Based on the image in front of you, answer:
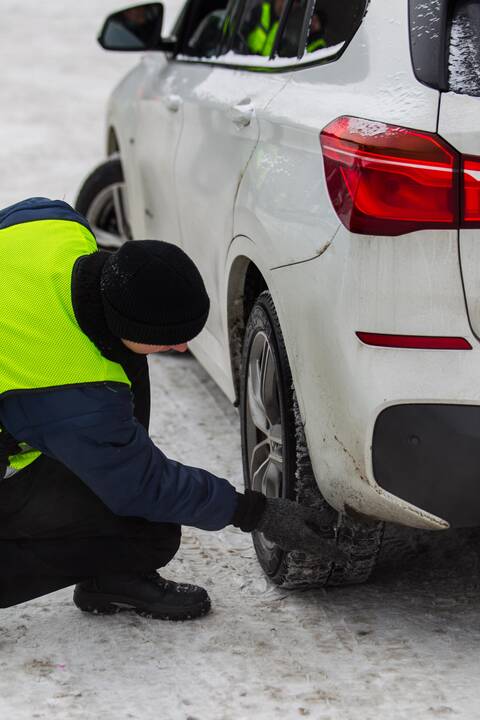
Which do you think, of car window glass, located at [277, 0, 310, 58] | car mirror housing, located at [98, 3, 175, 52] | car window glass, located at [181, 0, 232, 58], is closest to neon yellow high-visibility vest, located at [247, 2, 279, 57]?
car window glass, located at [277, 0, 310, 58]

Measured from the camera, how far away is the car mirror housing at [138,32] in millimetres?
4664

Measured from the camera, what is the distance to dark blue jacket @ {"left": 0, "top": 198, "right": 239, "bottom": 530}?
104 inches

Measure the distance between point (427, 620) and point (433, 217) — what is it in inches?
45.6

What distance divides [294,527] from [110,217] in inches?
130

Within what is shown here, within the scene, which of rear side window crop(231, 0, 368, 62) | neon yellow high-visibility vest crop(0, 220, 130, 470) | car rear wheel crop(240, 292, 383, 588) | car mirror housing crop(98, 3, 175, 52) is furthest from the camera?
car mirror housing crop(98, 3, 175, 52)

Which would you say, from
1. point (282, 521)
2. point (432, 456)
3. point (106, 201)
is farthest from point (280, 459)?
point (106, 201)

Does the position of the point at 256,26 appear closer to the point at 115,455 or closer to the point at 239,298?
the point at 239,298

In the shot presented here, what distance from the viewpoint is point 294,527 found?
9.28 ft

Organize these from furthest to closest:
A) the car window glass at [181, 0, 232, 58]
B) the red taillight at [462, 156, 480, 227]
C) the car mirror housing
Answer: the car mirror housing, the car window glass at [181, 0, 232, 58], the red taillight at [462, 156, 480, 227]

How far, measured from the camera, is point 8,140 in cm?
1098

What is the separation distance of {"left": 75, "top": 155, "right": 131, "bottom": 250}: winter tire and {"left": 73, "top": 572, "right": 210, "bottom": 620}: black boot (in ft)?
9.18

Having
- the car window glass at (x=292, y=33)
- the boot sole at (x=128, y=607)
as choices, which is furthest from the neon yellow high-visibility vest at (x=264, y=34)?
the boot sole at (x=128, y=607)

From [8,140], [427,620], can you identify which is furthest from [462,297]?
[8,140]

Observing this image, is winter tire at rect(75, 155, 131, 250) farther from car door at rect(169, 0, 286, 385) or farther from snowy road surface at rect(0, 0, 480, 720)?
snowy road surface at rect(0, 0, 480, 720)
